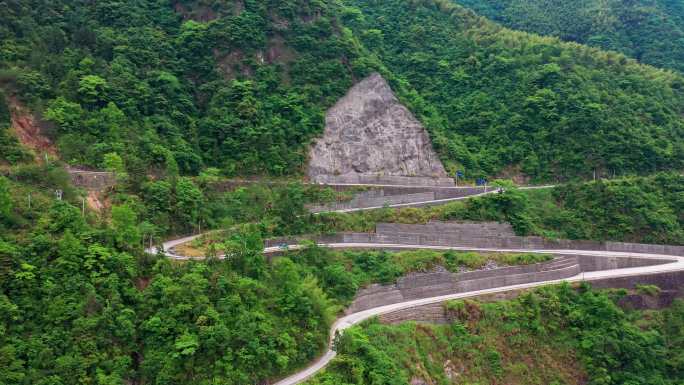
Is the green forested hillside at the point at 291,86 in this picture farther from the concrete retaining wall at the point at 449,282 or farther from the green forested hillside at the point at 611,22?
the concrete retaining wall at the point at 449,282

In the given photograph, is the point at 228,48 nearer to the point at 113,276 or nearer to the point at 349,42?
the point at 349,42

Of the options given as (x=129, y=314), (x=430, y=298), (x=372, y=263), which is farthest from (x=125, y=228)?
(x=430, y=298)

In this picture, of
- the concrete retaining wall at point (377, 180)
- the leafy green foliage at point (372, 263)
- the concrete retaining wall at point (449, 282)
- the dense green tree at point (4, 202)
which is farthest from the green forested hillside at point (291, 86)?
the concrete retaining wall at point (449, 282)

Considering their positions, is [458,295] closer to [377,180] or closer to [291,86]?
[377,180]

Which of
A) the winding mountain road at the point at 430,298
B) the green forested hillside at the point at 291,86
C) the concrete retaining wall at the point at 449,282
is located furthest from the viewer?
the green forested hillside at the point at 291,86

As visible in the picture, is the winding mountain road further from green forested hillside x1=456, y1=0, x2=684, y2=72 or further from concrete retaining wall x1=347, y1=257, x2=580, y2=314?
green forested hillside x1=456, y1=0, x2=684, y2=72
